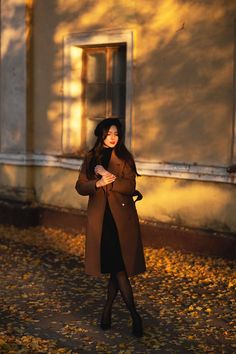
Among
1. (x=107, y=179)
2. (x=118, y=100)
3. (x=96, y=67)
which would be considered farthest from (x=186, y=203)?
(x=107, y=179)

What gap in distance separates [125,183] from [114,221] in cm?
33

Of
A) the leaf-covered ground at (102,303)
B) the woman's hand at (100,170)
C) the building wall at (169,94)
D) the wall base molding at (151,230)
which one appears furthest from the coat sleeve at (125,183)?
the wall base molding at (151,230)

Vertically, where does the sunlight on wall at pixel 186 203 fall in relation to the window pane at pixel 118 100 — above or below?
below

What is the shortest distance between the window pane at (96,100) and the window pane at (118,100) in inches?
8.0

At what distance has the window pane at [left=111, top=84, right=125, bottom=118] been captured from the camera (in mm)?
8828

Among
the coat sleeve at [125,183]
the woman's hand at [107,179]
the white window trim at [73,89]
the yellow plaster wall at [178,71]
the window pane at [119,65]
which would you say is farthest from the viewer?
the white window trim at [73,89]

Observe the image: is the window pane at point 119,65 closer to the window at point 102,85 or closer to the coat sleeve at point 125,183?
the window at point 102,85

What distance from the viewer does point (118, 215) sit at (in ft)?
16.0

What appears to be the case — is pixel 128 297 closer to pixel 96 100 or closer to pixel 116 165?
pixel 116 165

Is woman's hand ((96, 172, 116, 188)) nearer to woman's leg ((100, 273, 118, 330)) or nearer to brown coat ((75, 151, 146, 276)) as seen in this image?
brown coat ((75, 151, 146, 276))

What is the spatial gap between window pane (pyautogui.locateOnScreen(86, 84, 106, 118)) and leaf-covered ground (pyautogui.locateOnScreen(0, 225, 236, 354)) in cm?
222

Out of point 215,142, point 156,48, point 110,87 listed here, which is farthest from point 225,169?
point 110,87

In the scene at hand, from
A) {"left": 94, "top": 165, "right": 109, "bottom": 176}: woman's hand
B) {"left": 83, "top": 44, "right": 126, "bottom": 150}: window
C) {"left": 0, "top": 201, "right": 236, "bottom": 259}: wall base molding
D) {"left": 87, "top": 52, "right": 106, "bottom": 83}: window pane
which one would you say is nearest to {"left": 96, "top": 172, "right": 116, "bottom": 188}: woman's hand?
{"left": 94, "top": 165, "right": 109, "bottom": 176}: woman's hand

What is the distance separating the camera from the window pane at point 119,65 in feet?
28.8
